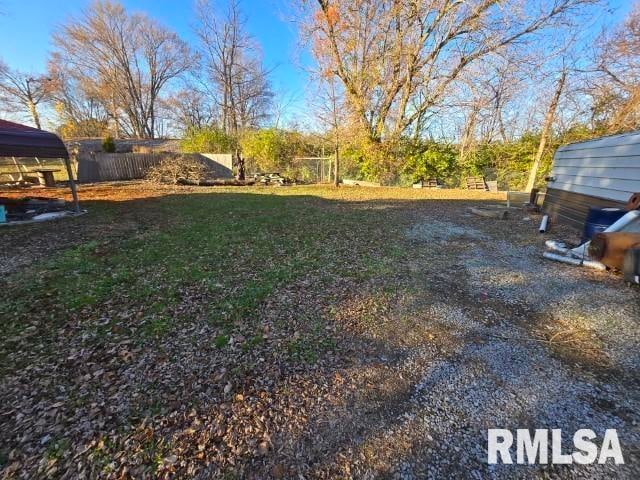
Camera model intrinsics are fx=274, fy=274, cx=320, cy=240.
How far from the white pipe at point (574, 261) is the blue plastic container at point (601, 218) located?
23.0 inches

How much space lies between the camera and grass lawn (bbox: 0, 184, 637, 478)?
1.41 m

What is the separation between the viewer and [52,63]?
22.6 metres

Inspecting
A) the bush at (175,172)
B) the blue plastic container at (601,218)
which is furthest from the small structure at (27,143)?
the blue plastic container at (601,218)

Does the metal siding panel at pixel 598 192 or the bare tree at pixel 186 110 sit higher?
the bare tree at pixel 186 110

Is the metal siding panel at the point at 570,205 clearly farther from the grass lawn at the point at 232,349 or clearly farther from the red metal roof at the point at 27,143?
the red metal roof at the point at 27,143

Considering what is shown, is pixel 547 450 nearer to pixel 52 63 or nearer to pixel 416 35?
pixel 416 35

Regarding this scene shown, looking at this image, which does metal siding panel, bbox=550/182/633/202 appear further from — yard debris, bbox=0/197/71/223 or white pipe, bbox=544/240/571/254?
yard debris, bbox=0/197/71/223

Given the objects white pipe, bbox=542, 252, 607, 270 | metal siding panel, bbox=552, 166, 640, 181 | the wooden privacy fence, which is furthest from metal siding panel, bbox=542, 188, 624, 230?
the wooden privacy fence

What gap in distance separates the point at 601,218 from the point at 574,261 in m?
0.93

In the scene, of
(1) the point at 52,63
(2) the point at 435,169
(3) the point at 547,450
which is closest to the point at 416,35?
(2) the point at 435,169

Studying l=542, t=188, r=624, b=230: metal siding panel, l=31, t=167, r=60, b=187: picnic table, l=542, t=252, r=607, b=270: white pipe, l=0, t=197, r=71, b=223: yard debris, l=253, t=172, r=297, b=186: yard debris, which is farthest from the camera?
l=253, t=172, r=297, b=186: yard debris

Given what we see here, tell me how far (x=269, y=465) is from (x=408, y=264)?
3.02 m

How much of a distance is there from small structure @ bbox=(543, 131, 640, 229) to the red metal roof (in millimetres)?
10366

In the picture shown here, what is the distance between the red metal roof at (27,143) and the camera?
5.23 meters
